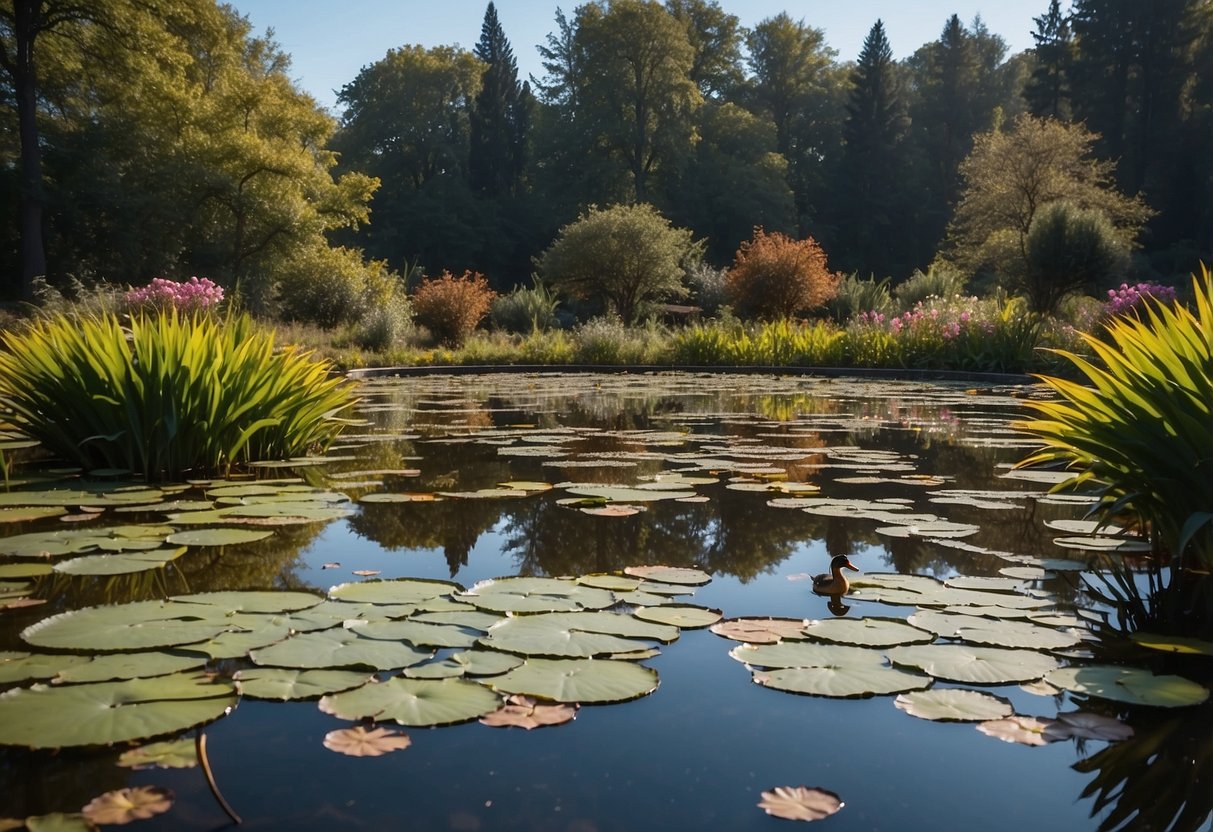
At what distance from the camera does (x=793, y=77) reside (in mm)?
51438

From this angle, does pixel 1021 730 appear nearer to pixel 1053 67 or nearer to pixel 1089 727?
pixel 1089 727

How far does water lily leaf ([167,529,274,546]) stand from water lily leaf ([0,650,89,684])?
111 centimetres

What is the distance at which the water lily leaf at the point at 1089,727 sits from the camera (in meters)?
1.77

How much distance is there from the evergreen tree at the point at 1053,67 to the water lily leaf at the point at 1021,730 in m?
45.4

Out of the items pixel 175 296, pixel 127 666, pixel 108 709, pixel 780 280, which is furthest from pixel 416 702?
pixel 780 280

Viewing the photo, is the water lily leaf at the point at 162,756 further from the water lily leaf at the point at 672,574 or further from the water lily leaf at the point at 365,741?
the water lily leaf at the point at 672,574

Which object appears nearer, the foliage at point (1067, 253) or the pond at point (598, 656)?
the pond at point (598, 656)

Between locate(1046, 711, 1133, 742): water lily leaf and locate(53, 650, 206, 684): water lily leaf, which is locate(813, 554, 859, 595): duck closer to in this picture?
locate(1046, 711, 1133, 742): water lily leaf

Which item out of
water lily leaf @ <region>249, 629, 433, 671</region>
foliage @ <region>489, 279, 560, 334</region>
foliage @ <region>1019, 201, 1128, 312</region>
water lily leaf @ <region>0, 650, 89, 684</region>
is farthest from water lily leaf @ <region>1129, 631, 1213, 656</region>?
foliage @ <region>489, 279, 560, 334</region>

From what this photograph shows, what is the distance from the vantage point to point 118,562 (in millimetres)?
2967

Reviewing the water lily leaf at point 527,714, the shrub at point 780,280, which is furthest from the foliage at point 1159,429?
the shrub at point 780,280

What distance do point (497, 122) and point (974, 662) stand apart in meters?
44.6

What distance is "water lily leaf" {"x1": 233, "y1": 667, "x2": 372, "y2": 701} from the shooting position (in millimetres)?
1913

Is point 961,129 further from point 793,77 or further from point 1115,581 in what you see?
point 1115,581
